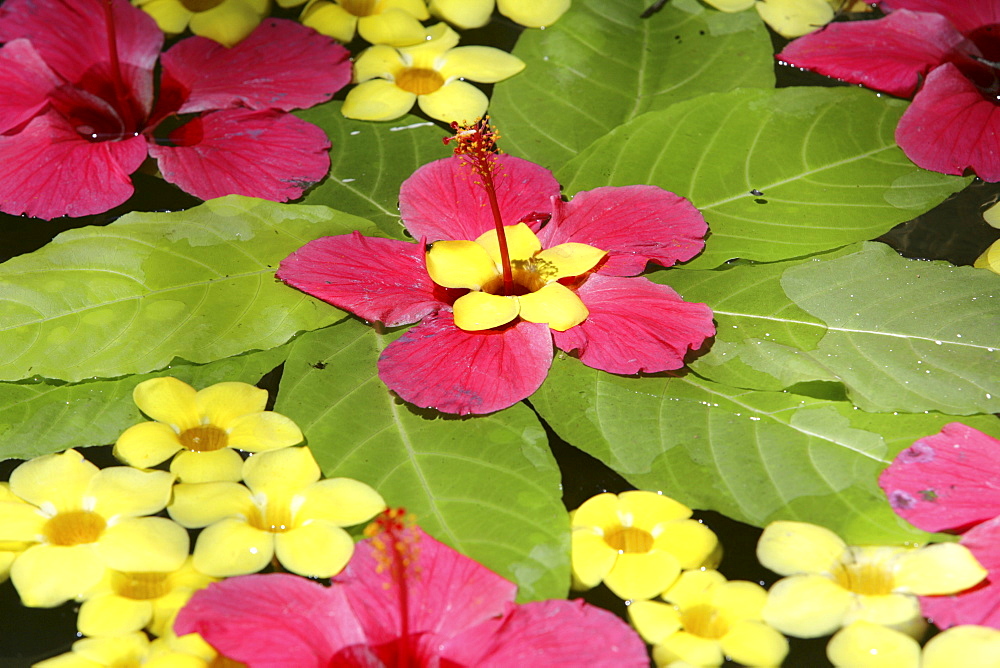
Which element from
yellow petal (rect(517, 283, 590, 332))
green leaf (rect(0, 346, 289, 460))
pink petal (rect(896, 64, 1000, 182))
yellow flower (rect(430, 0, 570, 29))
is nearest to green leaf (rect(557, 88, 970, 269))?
pink petal (rect(896, 64, 1000, 182))

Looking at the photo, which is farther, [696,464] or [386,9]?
[386,9]

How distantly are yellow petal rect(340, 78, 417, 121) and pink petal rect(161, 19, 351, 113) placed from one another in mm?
25

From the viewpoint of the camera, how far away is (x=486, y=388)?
81cm

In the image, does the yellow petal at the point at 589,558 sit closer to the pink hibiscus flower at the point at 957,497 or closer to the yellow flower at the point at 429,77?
the pink hibiscus flower at the point at 957,497

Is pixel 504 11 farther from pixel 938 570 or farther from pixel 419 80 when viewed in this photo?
pixel 938 570

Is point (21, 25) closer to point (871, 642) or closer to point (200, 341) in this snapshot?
point (200, 341)

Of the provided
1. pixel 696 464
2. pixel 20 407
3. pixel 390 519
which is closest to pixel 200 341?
pixel 20 407

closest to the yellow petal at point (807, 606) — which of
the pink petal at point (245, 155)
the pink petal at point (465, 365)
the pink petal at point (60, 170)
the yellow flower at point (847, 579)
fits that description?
the yellow flower at point (847, 579)

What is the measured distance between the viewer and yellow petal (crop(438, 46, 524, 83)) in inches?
45.4

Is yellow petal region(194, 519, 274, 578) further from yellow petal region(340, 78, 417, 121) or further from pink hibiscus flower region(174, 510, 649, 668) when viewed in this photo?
yellow petal region(340, 78, 417, 121)

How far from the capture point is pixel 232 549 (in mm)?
726

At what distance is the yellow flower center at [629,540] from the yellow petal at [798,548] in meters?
0.08

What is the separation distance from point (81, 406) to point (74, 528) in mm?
131

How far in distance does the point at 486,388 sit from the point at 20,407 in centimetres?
38
